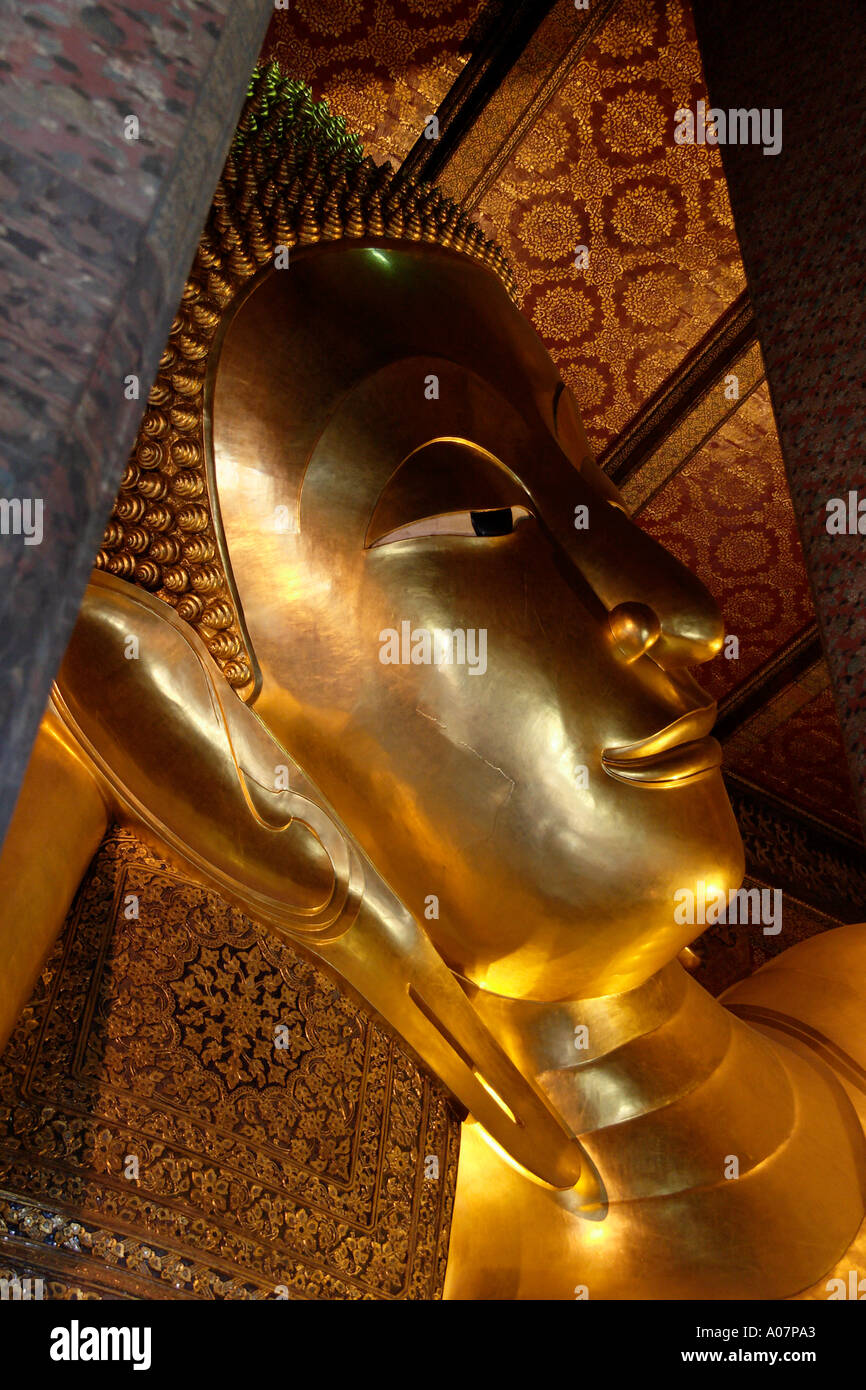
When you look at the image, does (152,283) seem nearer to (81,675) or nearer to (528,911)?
(81,675)

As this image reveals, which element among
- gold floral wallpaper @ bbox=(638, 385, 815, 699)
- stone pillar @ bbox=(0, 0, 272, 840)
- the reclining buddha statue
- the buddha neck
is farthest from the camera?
gold floral wallpaper @ bbox=(638, 385, 815, 699)

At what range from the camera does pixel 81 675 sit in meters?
1.36

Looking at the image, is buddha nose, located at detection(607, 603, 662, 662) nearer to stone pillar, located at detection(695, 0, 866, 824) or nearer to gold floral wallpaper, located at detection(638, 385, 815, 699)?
stone pillar, located at detection(695, 0, 866, 824)

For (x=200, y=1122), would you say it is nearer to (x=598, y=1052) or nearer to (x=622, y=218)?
(x=598, y=1052)

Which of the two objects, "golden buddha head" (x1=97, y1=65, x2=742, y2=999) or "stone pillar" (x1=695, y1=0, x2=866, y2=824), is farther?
"golden buddha head" (x1=97, y1=65, x2=742, y2=999)

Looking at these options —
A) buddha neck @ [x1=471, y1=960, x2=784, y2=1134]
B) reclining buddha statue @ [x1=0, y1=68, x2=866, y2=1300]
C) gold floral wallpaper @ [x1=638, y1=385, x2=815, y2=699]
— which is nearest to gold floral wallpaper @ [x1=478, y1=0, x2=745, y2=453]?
gold floral wallpaper @ [x1=638, y1=385, x2=815, y2=699]

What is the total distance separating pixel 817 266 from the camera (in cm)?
105

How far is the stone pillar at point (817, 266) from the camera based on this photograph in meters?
0.89

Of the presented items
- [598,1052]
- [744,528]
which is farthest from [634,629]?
[744,528]

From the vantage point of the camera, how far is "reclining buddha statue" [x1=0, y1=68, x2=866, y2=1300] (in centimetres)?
138

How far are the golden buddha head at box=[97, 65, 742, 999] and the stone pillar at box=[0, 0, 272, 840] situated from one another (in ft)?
3.04

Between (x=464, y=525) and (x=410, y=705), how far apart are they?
25 centimetres

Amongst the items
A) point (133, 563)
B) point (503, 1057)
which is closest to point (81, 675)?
point (133, 563)

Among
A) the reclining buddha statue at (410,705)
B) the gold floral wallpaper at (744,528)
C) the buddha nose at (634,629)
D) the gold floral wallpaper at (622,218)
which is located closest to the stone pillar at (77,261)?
the reclining buddha statue at (410,705)
